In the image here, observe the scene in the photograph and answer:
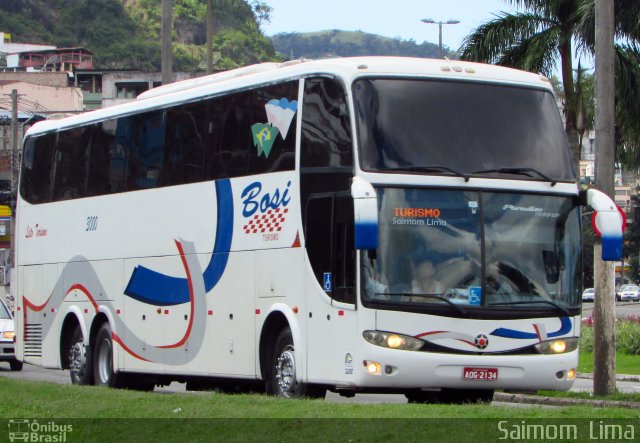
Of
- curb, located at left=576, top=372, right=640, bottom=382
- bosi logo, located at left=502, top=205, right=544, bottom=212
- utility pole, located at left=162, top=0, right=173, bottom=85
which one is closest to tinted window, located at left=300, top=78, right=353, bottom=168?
bosi logo, located at left=502, top=205, right=544, bottom=212

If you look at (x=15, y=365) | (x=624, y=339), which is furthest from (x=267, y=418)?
(x=624, y=339)

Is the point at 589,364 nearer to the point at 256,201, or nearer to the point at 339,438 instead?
the point at 256,201

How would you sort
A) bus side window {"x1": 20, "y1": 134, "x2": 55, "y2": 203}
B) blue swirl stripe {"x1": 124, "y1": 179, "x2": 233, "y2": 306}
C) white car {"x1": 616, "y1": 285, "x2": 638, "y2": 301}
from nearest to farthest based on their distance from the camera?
blue swirl stripe {"x1": 124, "y1": 179, "x2": 233, "y2": 306}, bus side window {"x1": 20, "y1": 134, "x2": 55, "y2": 203}, white car {"x1": 616, "y1": 285, "x2": 638, "y2": 301}

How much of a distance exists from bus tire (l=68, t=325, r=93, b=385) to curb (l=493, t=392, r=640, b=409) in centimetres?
654

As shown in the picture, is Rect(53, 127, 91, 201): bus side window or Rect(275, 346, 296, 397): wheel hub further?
Rect(53, 127, 91, 201): bus side window

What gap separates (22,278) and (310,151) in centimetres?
988

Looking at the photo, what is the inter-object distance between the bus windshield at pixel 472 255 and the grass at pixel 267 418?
173cm

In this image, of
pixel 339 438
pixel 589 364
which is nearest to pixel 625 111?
pixel 589 364

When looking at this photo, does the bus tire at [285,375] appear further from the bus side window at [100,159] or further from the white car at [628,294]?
the white car at [628,294]

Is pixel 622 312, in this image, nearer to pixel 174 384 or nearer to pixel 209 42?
pixel 209 42

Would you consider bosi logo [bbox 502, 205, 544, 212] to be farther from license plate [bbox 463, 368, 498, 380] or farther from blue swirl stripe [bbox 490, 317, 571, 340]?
license plate [bbox 463, 368, 498, 380]

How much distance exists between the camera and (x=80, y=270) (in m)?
21.9

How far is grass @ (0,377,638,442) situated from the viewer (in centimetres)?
1115

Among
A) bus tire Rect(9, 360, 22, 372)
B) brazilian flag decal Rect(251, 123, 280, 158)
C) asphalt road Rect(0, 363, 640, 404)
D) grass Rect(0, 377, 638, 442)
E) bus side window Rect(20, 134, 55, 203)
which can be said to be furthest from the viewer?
bus tire Rect(9, 360, 22, 372)
